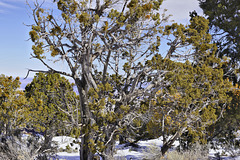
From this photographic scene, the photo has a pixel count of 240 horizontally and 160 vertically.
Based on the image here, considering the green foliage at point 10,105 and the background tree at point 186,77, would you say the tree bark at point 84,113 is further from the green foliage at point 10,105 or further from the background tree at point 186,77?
the green foliage at point 10,105

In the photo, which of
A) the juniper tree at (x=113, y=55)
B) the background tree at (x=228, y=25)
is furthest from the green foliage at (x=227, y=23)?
the juniper tree at (x=113, y=55)

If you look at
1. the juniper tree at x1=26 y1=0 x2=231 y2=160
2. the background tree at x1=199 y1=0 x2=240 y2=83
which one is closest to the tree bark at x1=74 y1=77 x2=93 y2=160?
the juniper tree at x1=26 y1=0 x2=231 y2=160

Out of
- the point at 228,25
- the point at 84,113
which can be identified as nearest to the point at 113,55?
the point at 84,113

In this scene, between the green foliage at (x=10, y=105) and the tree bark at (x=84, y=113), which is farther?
the green foliage at (x=10, y=105)

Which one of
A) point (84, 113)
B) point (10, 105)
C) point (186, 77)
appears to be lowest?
point (84, 113)

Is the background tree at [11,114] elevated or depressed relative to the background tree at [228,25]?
depressed

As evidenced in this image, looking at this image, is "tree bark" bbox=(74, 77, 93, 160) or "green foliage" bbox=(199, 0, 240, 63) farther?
"green foliage" bbox=(199, 0, 240, 63)

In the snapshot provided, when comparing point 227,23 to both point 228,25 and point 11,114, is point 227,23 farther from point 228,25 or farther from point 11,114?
point 11,114

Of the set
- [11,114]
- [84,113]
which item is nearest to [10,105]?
[11,114]

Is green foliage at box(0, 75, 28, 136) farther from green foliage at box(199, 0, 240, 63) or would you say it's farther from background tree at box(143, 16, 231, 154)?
green foliage at box(199, 0, 240, 63)

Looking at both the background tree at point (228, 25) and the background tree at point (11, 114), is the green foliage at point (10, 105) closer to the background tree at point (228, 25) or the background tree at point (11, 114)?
the background tree at point (11, 114)

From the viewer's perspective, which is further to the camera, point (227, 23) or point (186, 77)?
point (227, 23)

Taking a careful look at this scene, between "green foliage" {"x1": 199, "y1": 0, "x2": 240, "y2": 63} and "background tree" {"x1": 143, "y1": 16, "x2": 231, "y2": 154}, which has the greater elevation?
"green foliage" {"x1": 199, "y1": 0, "x2": 240, "y2": 63}

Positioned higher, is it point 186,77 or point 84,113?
point 186,77
